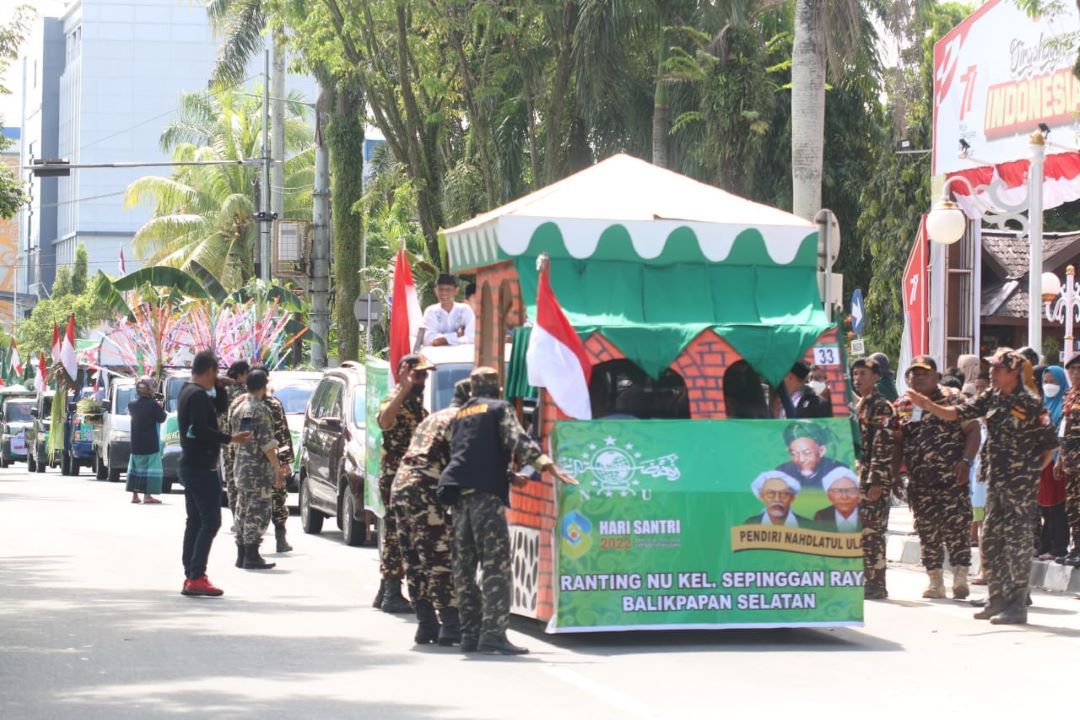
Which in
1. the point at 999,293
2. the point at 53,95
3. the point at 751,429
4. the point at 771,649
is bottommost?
the point at 771,649

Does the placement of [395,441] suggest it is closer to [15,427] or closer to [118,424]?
[118,424]

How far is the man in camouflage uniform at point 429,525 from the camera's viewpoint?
10914mm

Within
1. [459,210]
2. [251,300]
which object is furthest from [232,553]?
[251,300]

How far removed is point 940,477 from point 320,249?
23.5m

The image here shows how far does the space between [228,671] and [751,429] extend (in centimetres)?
376

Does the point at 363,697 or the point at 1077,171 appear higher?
the point at 1077,171

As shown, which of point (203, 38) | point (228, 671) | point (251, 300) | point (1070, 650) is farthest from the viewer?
point (203, 38)

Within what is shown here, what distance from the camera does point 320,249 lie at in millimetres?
35562

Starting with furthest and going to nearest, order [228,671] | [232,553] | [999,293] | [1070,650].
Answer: [999,293] < [232,553] < [1070,650] < [228,671]

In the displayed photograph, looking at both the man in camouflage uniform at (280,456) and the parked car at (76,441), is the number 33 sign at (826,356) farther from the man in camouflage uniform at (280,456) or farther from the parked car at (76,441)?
the parked car at (76,441)

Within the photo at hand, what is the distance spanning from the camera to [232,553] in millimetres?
17766

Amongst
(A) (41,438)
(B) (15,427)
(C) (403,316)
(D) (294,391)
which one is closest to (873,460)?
(C) (403,316)

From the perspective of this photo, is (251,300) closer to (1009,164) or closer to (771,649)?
(1009,164)

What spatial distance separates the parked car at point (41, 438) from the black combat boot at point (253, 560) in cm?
2442
